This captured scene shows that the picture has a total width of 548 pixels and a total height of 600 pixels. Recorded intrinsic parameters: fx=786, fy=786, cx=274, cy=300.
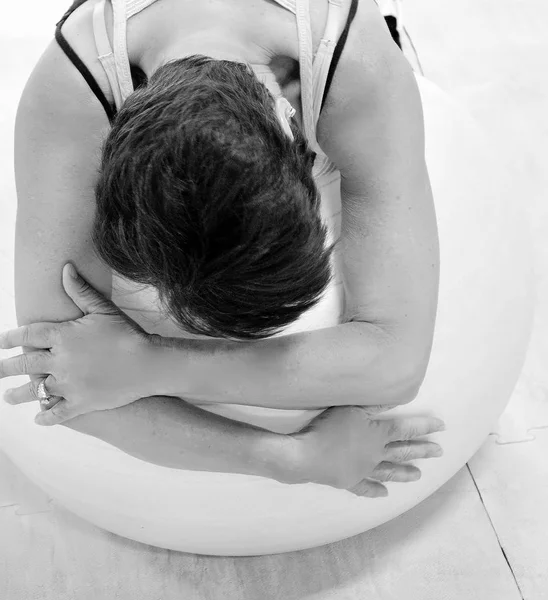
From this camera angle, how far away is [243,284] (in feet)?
2.19

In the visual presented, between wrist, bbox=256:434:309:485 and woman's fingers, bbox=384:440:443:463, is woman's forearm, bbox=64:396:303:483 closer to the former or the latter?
wrist, bbox=256:434:309:485

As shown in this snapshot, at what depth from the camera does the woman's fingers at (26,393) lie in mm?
1005

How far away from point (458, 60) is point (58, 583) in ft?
5.21

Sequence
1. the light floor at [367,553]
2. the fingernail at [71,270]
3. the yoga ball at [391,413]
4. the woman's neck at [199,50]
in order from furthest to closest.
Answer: the light floor at [367,553] < the yoga ball at [391,413] < the fingernail at [71,270] < the woman's neck at [199,50]

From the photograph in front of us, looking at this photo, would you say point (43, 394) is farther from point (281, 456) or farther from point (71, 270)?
point (281, 456)

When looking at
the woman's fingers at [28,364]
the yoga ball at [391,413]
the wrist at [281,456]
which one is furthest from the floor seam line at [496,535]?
the woman's fingers at [28,364]

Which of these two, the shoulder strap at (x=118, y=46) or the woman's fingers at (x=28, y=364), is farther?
the woman's fingers at (x=28, y=364)

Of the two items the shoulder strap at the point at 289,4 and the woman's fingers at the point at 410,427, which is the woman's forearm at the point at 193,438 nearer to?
the woman's fingers at the point at 410,427

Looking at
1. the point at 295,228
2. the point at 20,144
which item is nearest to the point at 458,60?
the point at 20,144

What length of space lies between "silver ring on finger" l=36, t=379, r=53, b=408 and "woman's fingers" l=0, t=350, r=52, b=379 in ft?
0.05

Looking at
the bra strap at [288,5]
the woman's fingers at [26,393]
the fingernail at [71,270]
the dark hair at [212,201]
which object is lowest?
the woman's fingers at [26,393]

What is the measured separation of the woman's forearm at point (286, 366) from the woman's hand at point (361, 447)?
53 mm

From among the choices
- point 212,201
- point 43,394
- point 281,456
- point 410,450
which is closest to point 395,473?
point 410,450

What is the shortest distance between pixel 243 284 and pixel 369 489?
541mm
